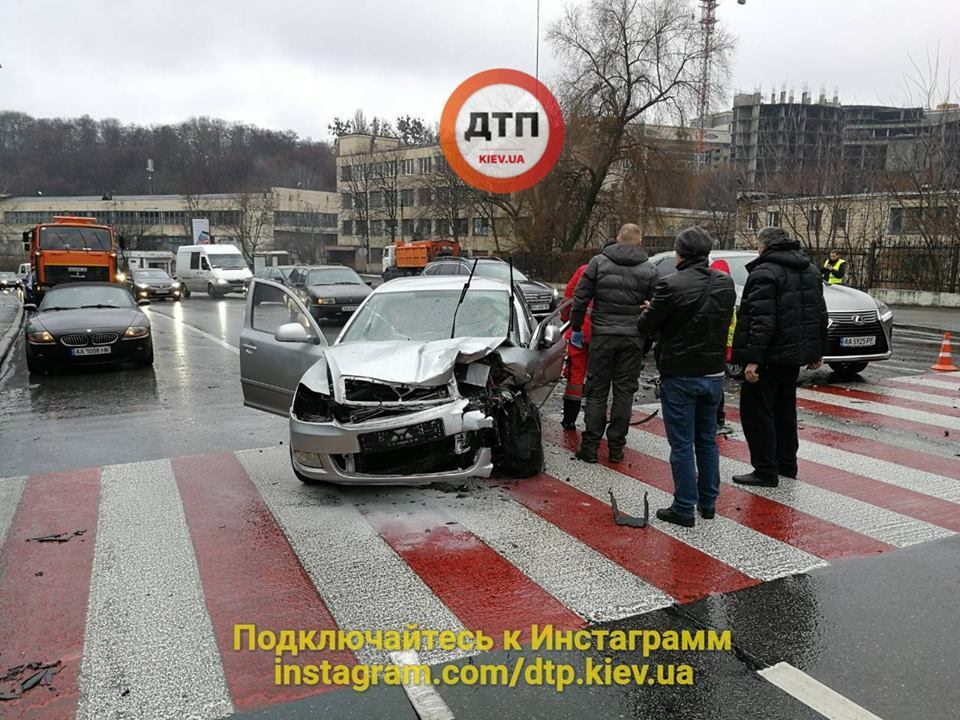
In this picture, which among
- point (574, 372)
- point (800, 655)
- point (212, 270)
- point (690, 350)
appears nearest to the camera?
point (800, 655)

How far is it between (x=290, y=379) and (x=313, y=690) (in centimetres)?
360

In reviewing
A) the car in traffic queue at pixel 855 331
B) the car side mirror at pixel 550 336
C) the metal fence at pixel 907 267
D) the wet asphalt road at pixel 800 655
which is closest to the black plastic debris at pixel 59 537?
the wet asphalt road at pixel 800 655

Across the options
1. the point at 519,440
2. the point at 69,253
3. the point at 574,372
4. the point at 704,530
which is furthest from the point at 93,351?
the point at 69,253

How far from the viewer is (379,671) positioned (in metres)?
3.16

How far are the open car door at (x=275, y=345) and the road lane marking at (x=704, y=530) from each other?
238 centimetres

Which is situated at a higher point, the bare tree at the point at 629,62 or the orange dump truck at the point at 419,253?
the bare tree at the point at 629,62

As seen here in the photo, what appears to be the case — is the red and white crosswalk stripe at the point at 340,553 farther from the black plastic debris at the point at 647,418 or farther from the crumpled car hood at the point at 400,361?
the black plastic debris at the point at 647,418

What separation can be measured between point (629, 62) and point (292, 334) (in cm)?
3530

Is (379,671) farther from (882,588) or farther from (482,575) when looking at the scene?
(882,588)

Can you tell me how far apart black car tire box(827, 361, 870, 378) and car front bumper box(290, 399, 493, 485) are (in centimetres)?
771

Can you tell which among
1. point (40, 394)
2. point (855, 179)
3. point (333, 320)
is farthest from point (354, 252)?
point (40, 394)

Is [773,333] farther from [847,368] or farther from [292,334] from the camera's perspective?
[847,368]

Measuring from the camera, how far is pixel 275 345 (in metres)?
6.48

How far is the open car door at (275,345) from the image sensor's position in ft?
20.3
